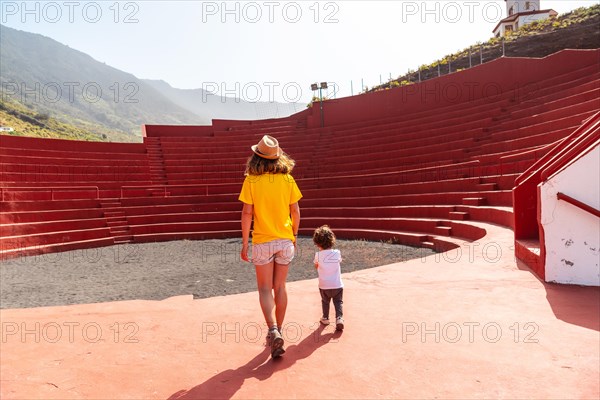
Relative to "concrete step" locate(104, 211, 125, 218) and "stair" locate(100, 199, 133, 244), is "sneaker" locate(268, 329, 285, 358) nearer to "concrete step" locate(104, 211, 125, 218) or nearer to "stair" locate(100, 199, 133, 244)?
"stair" locate(100, 199, 133, 244)

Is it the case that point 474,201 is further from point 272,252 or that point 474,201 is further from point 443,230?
point 272,252

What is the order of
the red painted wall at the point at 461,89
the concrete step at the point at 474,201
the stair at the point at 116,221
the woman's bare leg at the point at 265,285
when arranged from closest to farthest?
1. the woman's bare leg at the point at 265,285
2. the concrete step at the point at 474,201
3. the stair at the point at 116,221
4. the red painted wall at the point at 461,89

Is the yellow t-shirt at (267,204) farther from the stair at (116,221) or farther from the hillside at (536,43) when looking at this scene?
the hillside at (536,43)

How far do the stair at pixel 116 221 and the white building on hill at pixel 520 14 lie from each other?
38919 millimetres

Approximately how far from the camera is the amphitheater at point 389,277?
2.45m

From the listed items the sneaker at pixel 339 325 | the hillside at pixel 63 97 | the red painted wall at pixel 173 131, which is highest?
the hillside at pixel 63 97

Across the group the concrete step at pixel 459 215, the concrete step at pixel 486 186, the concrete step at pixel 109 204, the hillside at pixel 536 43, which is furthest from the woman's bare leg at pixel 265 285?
the hillside at pixel 536 43

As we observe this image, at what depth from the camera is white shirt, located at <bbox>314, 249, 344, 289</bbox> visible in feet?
11.0

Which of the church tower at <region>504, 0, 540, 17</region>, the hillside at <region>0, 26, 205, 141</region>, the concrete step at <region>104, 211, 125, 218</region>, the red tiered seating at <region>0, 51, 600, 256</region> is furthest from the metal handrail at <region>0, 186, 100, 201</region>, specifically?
the hillside at <region>0, 26, 205, 141</region>

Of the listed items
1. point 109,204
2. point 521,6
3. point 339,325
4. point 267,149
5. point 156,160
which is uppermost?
point 521,6

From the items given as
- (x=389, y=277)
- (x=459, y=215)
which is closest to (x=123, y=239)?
(x=459, y=215)

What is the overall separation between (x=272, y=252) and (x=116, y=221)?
1079 cm

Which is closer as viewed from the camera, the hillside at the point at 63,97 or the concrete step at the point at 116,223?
the concrete step at the point at 116,223

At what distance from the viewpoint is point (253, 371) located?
253 centimetres
